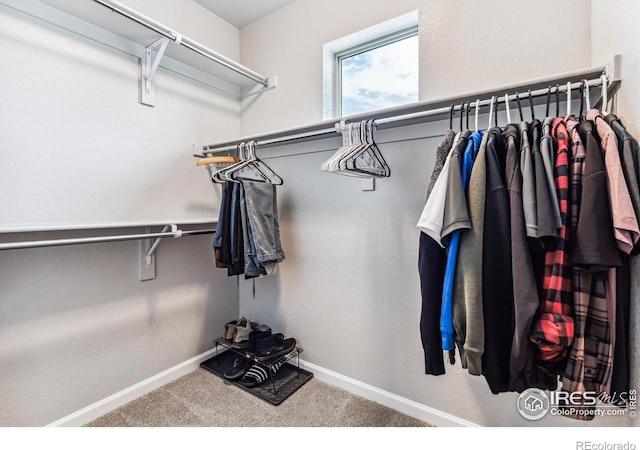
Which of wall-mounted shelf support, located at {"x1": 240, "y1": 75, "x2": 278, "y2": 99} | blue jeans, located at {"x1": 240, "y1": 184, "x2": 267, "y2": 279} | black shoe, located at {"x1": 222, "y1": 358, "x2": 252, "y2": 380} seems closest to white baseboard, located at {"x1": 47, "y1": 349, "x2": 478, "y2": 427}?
black shoe, located at {"x1": 222, "y1": 358, "x2": 252, "y2": 380}

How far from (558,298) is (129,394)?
2068 millimetres

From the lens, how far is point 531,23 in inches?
50.1

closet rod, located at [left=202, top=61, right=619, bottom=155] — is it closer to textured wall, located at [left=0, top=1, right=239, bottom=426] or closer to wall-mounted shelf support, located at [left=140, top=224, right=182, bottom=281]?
textured wall, located at [left=0, top=1, right=239, bottom=426]

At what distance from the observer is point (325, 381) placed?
1.88 m

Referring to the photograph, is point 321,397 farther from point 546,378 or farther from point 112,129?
point 112,129

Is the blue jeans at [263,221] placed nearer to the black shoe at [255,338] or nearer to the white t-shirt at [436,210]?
the black shoe at [255,338]

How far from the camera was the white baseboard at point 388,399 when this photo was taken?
1.49 metres

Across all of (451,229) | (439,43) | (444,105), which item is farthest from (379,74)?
(451,229)

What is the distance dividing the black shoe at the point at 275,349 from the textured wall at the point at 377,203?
0.32 ft

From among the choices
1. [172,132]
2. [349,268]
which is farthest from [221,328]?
[172,132]

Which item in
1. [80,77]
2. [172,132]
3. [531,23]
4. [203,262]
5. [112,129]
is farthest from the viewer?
[203,262]

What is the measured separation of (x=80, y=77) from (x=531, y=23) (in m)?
2.10

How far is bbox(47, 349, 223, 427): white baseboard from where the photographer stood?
1.50 meters
